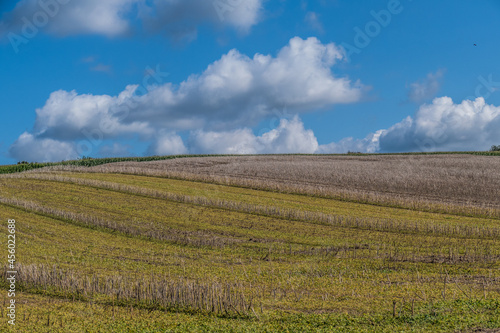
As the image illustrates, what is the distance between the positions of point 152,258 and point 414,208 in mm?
27414

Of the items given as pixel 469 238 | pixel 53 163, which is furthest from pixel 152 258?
pixel 53 163

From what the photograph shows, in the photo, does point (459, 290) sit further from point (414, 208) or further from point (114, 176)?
point (114, 176)

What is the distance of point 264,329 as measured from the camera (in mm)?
13750

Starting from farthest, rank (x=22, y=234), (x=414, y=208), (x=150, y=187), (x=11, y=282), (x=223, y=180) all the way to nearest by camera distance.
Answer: (x=223, y=180), (x=150, y=187), (x=414, y=208), (x=22, y=234), (x=11, y=282)

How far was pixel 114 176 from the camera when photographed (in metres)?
57.0

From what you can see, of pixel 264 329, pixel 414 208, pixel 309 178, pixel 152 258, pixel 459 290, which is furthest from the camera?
pixel 309 178

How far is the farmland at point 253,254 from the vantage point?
15055 millimetres

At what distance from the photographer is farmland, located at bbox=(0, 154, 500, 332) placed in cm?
1505

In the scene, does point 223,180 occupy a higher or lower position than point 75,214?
higher

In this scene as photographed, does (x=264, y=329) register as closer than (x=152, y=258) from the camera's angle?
Yes

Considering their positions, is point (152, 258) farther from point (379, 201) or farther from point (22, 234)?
point (379, 201)

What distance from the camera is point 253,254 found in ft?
87.5

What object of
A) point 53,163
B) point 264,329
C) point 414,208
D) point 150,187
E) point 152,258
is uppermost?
point 53,163

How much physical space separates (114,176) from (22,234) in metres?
27.3
